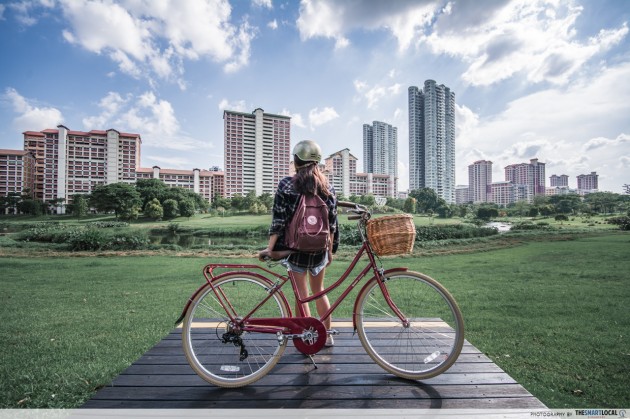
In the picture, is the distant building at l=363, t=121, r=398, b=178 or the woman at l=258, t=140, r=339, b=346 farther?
the distant building at l=363, t=121, r=398, b=178

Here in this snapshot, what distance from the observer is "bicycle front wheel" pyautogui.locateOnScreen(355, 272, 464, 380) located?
191cm

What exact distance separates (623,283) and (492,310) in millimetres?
4477

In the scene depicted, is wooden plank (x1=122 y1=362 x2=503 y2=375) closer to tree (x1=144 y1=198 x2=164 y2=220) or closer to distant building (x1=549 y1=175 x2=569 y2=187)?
tree (x1=144 y1=198 x2=164 y2=220)

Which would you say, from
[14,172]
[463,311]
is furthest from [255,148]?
[463,311]

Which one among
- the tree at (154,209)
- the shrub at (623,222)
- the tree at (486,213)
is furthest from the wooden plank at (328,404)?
the tree at (154,209)

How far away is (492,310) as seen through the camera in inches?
216

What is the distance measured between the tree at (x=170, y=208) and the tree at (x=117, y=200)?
2822 mm

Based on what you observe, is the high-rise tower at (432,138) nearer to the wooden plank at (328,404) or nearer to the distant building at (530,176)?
the distant building at (530,176)

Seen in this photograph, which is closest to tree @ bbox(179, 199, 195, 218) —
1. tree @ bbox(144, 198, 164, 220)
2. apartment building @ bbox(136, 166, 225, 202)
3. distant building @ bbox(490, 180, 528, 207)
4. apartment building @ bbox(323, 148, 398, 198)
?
tree @ bbox(144, 198, 164, 220)

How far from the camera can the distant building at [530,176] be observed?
6831 cm

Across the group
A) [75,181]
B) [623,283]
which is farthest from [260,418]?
[75,181]

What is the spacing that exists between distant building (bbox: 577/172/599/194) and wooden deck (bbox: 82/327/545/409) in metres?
69.1

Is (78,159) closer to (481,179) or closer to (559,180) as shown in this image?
(481,179)

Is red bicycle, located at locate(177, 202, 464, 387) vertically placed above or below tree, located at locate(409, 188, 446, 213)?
below
